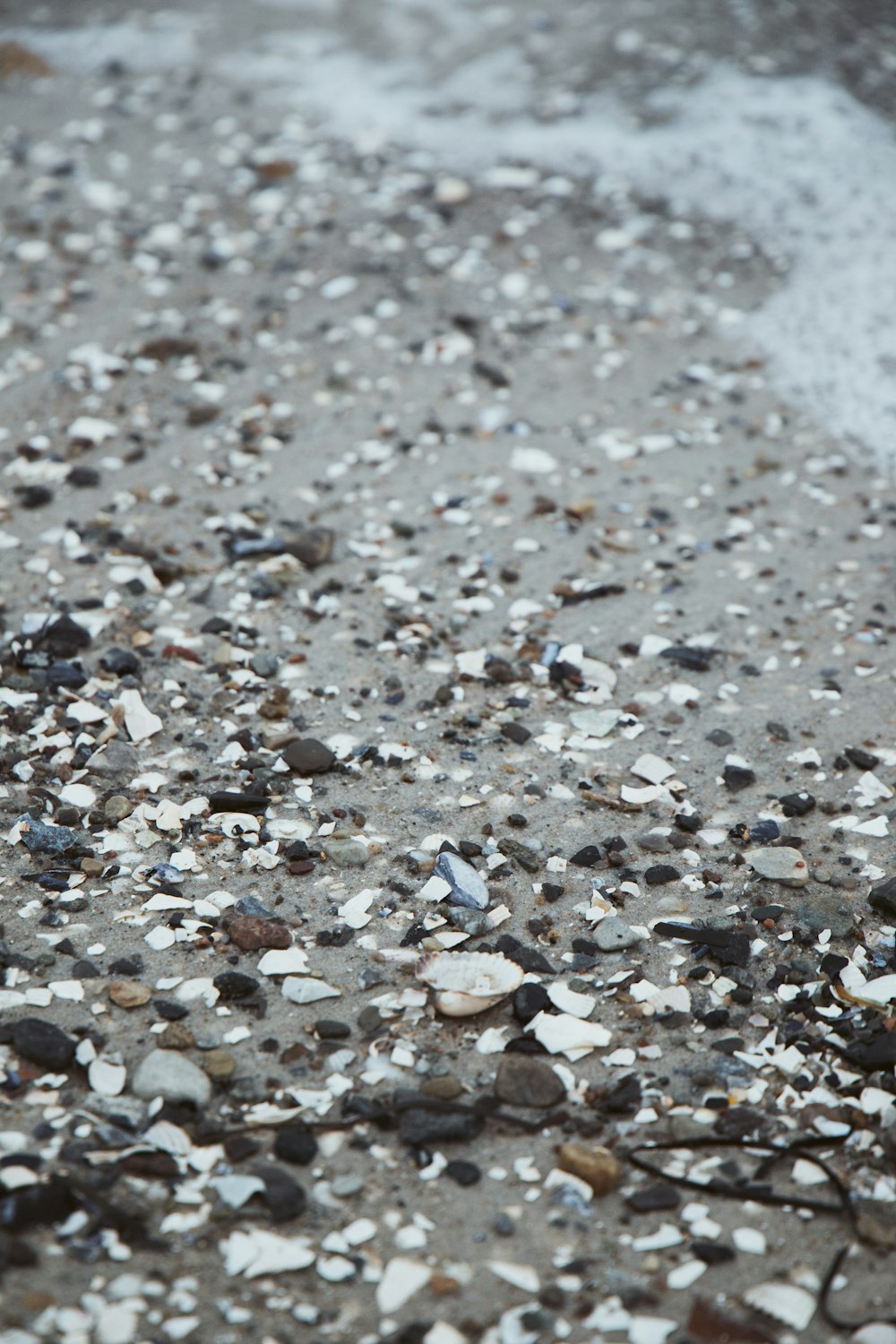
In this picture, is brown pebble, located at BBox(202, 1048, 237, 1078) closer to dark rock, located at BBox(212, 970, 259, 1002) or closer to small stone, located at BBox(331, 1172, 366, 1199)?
dark rock, located at BBox(212, 970, 259, 1002)

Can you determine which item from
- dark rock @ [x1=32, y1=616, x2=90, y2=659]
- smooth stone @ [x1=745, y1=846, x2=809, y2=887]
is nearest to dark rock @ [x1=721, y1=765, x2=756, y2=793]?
smooth stone @ [x1=745, y1=846, x2=809, y2=887]

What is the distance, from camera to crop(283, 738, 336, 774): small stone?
9.52 feet

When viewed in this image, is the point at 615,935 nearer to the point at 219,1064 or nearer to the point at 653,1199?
the point at 653,1199

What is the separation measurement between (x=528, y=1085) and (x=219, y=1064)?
61cm

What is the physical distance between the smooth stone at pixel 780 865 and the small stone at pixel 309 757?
3.59 feet

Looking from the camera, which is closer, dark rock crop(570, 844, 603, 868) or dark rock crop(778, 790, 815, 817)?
dark rock crop(570, 844, 603, 868)

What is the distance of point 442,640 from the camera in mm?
3418

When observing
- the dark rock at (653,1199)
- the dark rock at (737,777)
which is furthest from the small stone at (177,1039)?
the dark rock at (737,777)

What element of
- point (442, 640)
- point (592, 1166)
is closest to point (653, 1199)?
point (592, 1166)


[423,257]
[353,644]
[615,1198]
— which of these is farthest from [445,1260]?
[423,257]

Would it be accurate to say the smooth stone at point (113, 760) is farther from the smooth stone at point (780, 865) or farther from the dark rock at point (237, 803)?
the smooth stone at point (780, 865)

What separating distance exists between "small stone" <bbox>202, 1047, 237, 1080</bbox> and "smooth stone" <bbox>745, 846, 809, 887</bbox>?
1312 millimetres

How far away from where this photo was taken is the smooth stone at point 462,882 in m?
2.56

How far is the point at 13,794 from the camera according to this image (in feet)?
9.17
